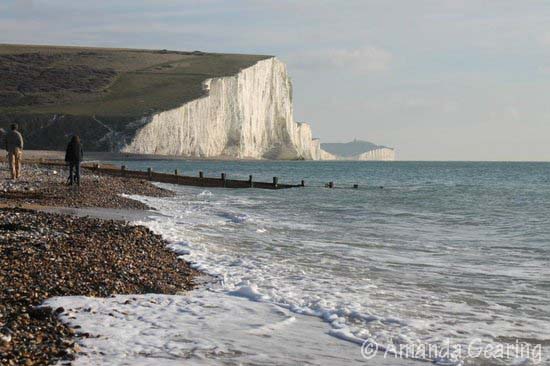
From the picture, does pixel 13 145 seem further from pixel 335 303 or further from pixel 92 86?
pixel 92 86

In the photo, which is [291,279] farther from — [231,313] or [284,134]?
[284,134]

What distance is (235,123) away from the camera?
12544 cm

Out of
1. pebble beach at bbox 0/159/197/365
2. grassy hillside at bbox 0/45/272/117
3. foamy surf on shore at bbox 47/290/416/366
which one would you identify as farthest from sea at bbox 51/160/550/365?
grassy hillside at bbox 0/45/272/117

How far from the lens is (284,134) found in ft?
474

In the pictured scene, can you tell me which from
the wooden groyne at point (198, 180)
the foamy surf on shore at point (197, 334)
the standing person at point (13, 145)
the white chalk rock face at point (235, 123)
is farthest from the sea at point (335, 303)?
the white chalk rock face at point (235, 123)

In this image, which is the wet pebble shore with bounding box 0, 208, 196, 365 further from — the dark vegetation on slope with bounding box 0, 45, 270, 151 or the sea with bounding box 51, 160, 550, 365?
the dark vegetation on slope with bounding box 0, 45, 270, 151

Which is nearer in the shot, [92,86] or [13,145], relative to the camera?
[13,145]

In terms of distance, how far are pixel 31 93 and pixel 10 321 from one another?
4988 inches

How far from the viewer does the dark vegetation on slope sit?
10950 cm

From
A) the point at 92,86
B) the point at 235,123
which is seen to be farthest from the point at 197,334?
the point at 92,86

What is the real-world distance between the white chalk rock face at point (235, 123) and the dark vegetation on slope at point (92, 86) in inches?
96.4

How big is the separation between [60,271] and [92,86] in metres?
128

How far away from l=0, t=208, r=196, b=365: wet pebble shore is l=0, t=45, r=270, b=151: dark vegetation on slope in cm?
9597

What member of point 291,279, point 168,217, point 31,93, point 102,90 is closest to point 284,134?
point 102,90
